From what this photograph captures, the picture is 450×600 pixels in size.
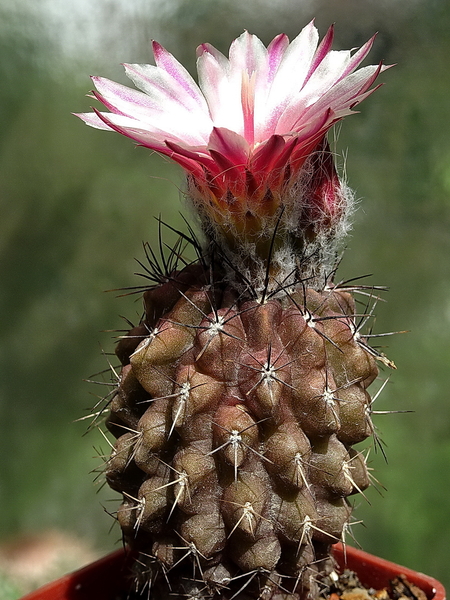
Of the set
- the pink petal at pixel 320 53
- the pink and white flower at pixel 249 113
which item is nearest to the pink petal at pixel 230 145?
the pink and white flower at pixel 249 113

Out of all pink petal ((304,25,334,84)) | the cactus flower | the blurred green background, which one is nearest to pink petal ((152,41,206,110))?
the cactus flower

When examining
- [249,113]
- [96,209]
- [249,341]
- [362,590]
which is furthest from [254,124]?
[96,209]

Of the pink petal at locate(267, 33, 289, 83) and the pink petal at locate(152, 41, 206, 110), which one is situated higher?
the pink petal at locate(152, 41, 206, 110)

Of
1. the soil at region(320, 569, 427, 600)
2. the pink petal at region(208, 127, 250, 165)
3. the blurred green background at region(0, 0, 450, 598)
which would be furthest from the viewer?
the blurred green background at region(0, 0, 450, 598)

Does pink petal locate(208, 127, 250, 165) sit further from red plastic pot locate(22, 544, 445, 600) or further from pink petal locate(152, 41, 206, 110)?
red plastic pot locate(22, 544, 445, 600)

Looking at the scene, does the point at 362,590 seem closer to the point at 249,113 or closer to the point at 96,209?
the point at 249,113

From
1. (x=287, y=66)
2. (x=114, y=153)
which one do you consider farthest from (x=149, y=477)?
(x=114, y=153)
